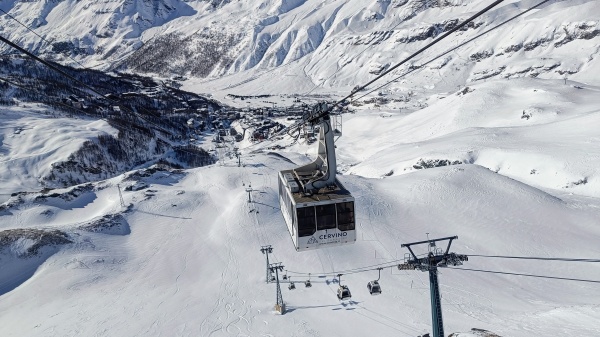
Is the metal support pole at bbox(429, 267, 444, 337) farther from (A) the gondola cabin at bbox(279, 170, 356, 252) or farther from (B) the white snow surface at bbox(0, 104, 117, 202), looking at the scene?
(B) the white snow surface at bbox(0, 104, 117, 202)

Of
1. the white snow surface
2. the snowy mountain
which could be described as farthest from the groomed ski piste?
the white snow surface

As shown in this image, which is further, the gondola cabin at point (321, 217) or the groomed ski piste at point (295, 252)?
the groomed ski piste at point (295, 252)

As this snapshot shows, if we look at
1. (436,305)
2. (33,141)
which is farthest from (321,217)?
(33,141)

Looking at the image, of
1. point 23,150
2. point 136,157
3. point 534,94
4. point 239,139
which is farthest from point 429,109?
→ point 23,150

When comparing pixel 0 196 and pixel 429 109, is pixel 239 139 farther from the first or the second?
pixel 0 196

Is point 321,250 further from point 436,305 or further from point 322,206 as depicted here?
point 322,206

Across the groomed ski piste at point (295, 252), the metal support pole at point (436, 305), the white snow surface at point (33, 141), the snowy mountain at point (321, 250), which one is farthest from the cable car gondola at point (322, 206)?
the white snow surface at point (33, 141)

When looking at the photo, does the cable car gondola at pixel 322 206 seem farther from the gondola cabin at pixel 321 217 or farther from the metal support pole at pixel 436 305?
the metal support pole at pixel 436 305
